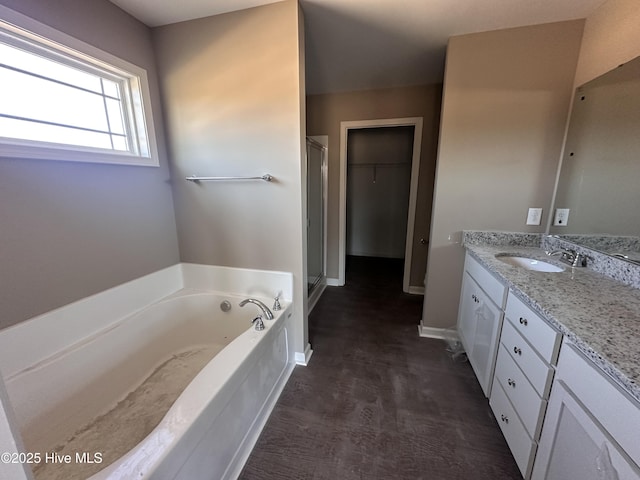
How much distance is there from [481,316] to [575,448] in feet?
2.75

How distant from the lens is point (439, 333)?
226cm

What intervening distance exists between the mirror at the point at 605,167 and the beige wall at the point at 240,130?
1789mm

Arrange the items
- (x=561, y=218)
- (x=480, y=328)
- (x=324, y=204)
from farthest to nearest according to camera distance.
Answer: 1. (x=324, y=204)
2. (x=561, y=218)
3. (x=480, y=328)

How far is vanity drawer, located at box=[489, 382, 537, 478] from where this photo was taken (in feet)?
3.53

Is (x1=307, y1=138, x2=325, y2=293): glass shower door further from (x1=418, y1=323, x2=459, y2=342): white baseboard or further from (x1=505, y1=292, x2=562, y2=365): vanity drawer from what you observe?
(x1=505, y1=292, x2=562, y2=365): vanity drawer

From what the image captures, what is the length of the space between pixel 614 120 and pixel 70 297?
127 inches

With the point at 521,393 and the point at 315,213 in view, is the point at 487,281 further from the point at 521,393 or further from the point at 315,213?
the point at 315,213

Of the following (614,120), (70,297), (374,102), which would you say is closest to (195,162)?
(70,297)

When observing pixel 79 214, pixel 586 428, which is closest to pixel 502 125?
pixel 586 428

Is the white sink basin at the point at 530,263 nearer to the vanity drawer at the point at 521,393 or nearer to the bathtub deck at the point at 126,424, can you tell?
the vanity drawer at the point at 521,393

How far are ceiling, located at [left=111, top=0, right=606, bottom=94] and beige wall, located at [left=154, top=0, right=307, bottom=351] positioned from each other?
137 mm

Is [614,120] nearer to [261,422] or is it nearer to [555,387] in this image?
[555,387]

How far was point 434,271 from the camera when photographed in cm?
218

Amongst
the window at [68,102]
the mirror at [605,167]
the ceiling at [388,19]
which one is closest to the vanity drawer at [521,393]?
the mirror at [605,167]
